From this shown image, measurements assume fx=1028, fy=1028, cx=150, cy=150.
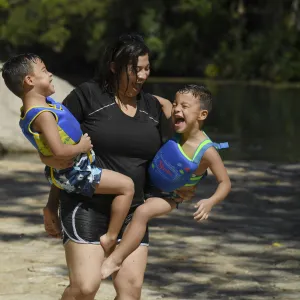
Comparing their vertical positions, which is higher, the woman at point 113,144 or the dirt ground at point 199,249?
the woman at point 113,144

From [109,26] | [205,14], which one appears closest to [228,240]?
[205,14]

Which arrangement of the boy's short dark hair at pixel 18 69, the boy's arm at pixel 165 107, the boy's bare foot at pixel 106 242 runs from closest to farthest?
the boy's short dark hair at pixel 18 69
the boy's bare foot at pixel 106 242
the boy's arm at pixel 165 107

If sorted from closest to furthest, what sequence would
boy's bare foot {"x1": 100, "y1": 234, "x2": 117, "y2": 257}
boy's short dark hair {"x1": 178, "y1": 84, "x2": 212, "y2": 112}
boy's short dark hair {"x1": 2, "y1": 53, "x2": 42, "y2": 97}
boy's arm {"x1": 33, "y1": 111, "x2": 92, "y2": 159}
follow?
1. boy's arm {"x1": 33, "y1": 111, "x2": 92, "y2": 159}
2. boy's short dark hair {"x1": 2, "y1": 53, "x2": 42, "y2": 97}
3. boy's bare foot {"x1": 100, "y1": 234, "x2": 117, "y2": 257}
4. boy's short dark hair {"x1": 178, "y1": 84, "x2": 212, "y2": 112}

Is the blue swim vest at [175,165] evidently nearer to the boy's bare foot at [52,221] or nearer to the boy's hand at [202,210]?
the boy's hand at [202,210]

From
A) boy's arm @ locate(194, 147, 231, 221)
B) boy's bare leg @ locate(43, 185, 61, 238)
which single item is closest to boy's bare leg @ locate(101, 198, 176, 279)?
boy's arm @ locate(194, 147, 231, 221)

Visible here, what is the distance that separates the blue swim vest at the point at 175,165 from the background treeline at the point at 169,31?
4038cm

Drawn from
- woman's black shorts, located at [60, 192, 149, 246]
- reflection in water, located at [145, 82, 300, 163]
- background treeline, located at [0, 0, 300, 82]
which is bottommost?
background treeline, located at [0, 0, 300, 82]

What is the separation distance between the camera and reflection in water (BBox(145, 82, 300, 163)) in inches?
651

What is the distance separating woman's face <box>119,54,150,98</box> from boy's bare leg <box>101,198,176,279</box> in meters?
0.59

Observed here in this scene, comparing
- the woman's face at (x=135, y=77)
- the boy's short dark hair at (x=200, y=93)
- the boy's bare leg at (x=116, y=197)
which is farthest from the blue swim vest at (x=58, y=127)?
the boy's short dark hair at (x=200, y=93)

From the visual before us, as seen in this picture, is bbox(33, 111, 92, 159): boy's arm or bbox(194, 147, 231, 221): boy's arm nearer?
bbox(33, 111, 92, 159): boy's arm

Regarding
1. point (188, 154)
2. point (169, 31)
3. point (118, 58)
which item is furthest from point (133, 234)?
point (169, 31)

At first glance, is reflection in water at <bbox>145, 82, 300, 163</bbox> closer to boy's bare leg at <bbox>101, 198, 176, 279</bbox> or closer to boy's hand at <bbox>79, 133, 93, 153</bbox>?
boy's bare leg at <bbox>101, 198, 176, 279</bbox>

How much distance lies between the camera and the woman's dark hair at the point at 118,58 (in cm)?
535
